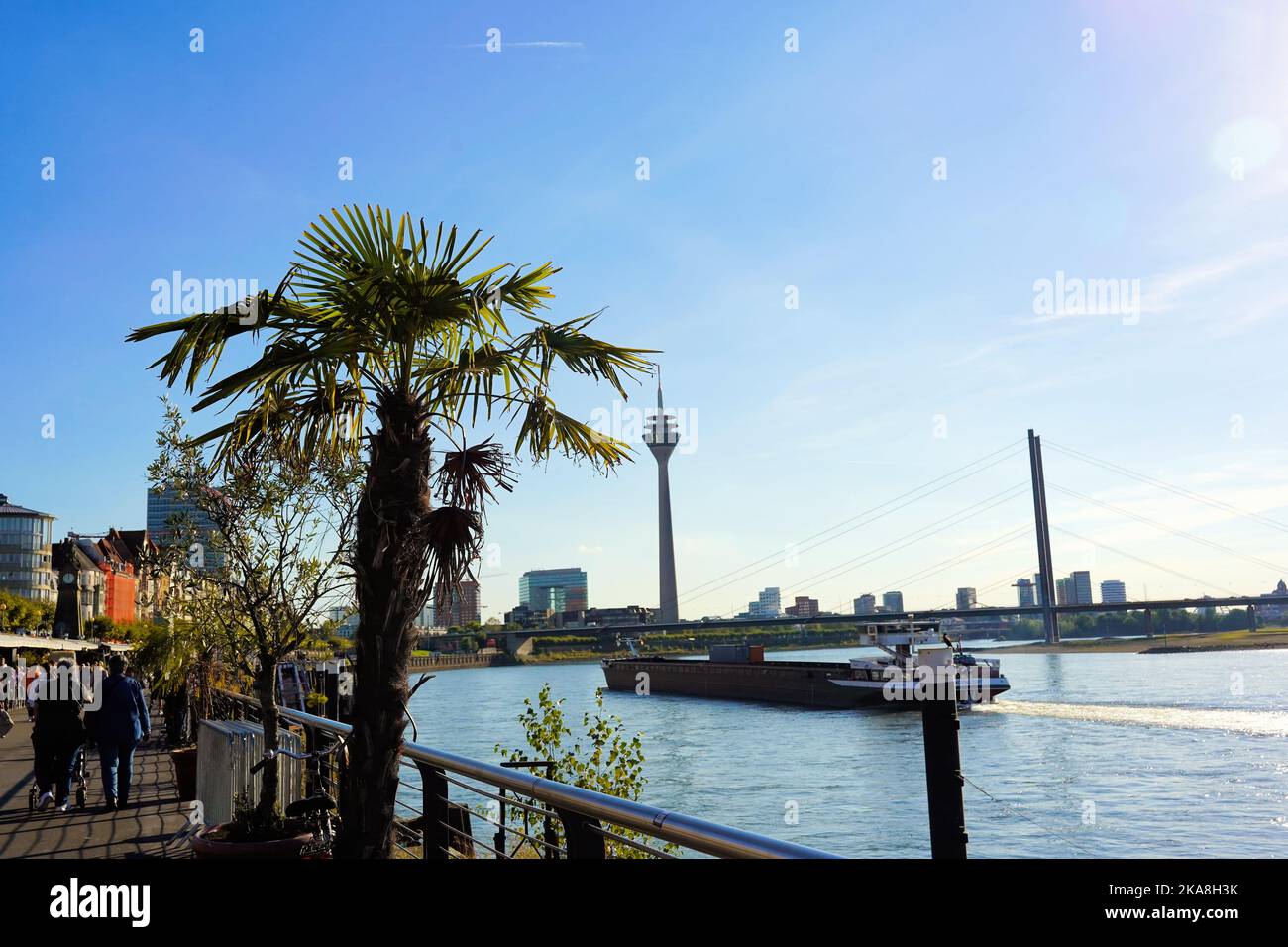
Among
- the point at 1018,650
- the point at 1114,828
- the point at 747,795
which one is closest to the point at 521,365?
the point at 1114,828

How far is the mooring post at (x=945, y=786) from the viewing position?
761 centimetres

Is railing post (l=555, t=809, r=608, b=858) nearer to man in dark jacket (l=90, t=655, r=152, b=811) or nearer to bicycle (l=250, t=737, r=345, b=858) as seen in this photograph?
bicycle (l=250, t=737, r=345, b=858)

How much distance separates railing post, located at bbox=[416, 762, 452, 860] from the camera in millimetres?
5121

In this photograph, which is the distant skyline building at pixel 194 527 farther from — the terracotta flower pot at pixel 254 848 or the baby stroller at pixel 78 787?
the terracotta flower pot at pixel 254 848

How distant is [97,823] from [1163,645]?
127 metres

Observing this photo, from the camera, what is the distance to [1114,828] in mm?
25266

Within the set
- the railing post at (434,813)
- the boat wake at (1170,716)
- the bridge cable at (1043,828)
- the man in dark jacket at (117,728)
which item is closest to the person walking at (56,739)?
the man in dark jacket at (117,728)

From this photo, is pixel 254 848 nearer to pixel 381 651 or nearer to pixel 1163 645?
pixel 381 651

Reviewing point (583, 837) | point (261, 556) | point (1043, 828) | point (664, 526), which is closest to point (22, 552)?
point (664, 526)

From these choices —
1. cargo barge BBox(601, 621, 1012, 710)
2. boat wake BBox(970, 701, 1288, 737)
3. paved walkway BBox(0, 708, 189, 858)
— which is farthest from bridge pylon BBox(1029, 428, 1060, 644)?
paved walkway BBox(0, 708, 189, 858)

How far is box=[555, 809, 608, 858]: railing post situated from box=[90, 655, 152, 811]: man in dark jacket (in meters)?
9.90

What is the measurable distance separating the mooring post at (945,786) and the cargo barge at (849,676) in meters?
42.2

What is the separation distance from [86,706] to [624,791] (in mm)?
6762

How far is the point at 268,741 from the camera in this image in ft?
25.7
